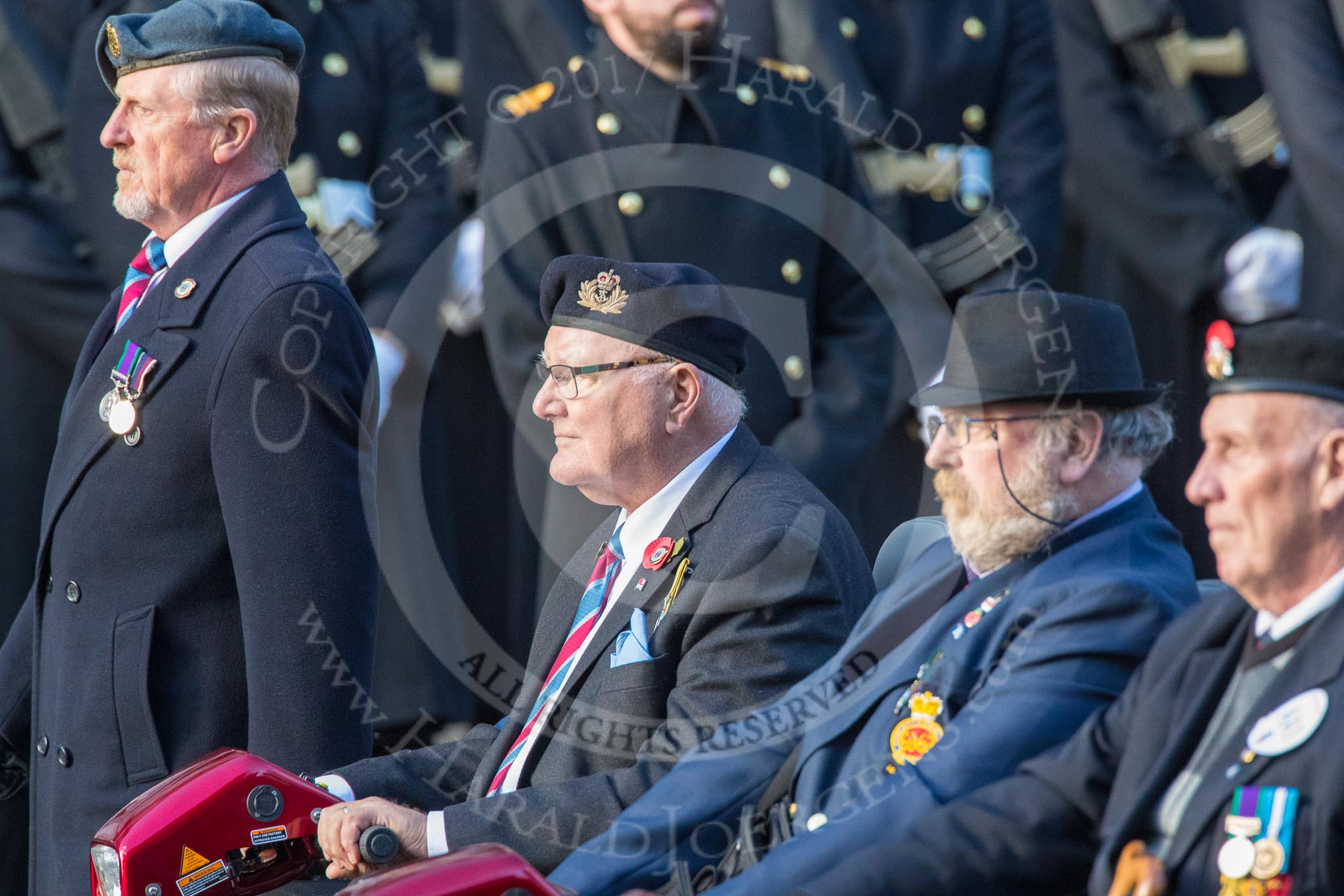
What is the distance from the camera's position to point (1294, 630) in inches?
96.3

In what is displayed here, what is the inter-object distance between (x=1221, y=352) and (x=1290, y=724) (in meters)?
0.49

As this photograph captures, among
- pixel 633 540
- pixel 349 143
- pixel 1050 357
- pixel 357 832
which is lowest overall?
pixel 357 832

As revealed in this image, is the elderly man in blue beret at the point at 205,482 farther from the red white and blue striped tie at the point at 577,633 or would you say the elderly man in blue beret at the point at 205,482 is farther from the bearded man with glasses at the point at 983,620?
the bearded man with glasses at the point at 983,620

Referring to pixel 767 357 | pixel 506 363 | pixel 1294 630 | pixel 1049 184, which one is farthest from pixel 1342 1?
pixel 1294 630

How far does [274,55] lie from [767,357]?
59.4 inches

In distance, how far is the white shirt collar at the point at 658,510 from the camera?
132 inches

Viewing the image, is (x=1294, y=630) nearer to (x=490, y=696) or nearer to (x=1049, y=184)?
(x=1049, y=184)

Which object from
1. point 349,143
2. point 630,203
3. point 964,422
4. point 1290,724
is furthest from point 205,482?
point 349,143

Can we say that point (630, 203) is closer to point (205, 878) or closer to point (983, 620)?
point (983, 620)

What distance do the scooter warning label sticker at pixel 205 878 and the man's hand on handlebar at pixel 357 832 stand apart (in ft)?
0.51

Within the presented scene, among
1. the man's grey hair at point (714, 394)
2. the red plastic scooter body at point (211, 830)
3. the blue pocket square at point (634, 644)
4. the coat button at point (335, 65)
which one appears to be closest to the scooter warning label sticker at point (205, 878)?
the red plastic scooter body at point (211, 830)

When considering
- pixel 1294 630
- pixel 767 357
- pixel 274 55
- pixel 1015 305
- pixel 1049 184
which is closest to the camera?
pixel 1294 630

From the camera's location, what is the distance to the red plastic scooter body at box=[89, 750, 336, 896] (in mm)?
2924

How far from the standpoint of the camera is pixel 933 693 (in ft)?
9.56
